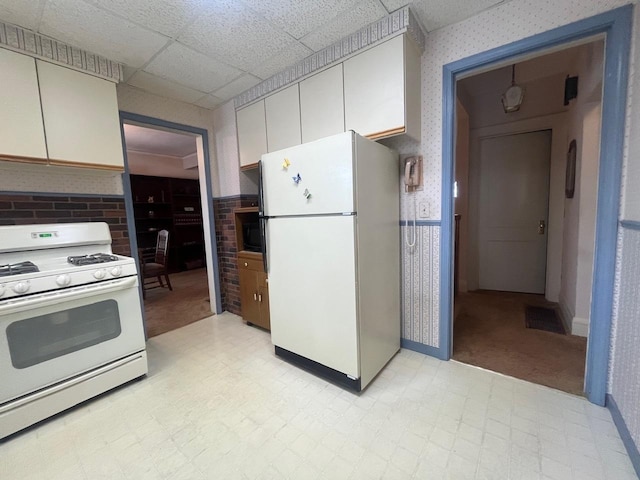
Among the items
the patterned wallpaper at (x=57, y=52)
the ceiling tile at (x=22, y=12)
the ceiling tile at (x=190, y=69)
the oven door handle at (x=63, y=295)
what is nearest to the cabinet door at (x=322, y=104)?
the ceiling tile at (x=190, y=69)

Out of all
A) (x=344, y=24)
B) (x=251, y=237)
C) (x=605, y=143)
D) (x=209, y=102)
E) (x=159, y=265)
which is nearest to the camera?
(x=605, y=143)

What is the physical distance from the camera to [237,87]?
2650 millimetres

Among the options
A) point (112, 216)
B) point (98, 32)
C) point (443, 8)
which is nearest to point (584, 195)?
point (443, 8)

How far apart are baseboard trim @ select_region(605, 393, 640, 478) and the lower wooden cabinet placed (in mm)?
2438

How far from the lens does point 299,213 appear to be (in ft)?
6.06

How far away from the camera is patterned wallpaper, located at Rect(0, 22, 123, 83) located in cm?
166

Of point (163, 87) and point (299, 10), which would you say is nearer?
point (299, 10)

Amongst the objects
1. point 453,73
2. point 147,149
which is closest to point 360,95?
point 453,73

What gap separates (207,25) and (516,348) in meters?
3.37

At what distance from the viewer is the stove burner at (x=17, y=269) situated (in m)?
1.54

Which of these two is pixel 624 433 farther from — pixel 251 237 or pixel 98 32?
pixel 98 32

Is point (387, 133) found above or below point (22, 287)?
above

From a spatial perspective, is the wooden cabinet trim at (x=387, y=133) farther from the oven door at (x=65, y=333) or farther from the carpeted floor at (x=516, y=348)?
the oven door at (x=65, y=333)

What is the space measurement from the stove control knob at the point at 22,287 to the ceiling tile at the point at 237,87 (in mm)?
2203
